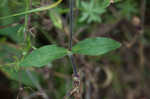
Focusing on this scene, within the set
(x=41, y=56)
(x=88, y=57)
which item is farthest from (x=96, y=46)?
(x=88, y=57)

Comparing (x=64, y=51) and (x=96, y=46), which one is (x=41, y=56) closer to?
(x=64, y=51)

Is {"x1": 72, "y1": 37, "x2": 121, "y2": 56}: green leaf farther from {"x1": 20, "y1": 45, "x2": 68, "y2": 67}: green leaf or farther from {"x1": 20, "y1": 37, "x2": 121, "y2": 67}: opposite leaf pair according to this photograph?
{"x1": 20, "y1": 45, "x2": 68, "y2": 67}: green leaf

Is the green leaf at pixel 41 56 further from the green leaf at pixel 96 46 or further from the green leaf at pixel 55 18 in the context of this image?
the green leaf at pixel 55 18

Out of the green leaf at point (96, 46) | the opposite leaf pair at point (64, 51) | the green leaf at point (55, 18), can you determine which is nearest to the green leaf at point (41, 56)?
the opposite leaf pair at point (64, 51)

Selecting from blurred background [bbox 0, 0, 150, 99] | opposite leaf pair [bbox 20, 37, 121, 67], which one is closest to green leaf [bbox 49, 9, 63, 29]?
blurred background [bbox 0, 0, 150, 99]

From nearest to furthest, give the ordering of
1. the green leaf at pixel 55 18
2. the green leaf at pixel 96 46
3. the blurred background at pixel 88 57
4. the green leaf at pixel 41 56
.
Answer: the green leaf at pixel 41 56, the green leaf at pixel 96 46, the green leaf at pixel 55 18, the blurred background at pixel 88 57

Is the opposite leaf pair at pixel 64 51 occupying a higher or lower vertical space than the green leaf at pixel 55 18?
lower

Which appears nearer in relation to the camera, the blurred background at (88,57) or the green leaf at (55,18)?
the green leaf at (55,18)
